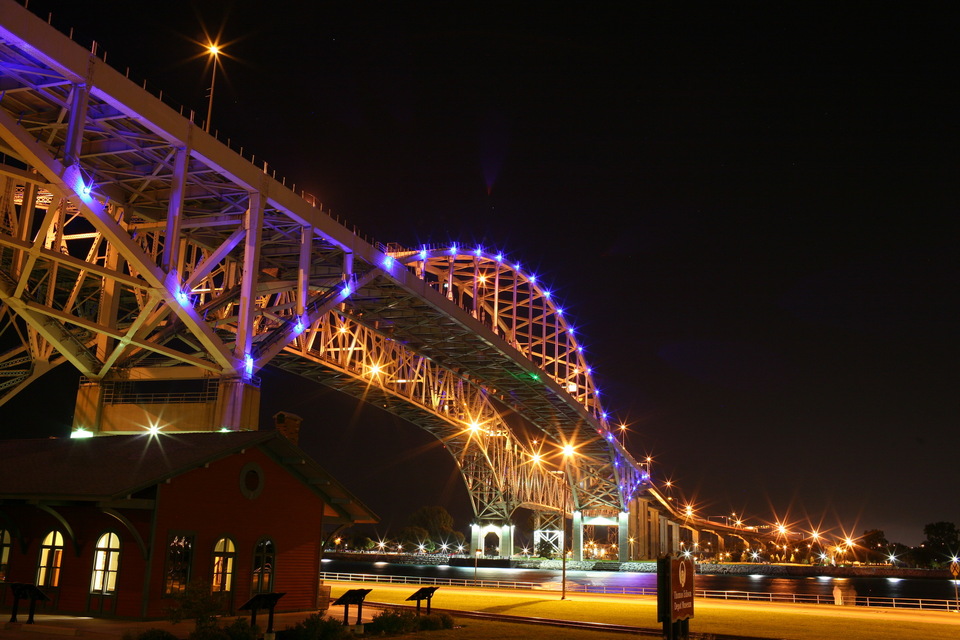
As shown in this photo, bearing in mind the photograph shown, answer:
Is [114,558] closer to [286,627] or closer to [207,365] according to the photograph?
[286,627]

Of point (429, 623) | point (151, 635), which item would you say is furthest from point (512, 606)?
point (151, 635)

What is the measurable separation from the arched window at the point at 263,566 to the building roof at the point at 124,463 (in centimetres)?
238

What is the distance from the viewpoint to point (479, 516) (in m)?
142

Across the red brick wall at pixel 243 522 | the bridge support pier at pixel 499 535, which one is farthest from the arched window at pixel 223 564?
the bridge support pier at pixel 499 535

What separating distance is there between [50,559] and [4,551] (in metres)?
1.93

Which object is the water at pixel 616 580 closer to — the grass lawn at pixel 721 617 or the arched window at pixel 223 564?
the grass lawn at pixel 721 617

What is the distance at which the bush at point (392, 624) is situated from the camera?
78.3 ft

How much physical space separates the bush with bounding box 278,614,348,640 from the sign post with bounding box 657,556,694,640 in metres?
7.79

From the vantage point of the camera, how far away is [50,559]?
23.0m

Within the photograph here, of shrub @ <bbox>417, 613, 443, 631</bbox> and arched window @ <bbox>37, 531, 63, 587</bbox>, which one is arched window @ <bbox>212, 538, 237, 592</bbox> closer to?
arched window @ <bbox>37, 531, 63, 587</bbox>

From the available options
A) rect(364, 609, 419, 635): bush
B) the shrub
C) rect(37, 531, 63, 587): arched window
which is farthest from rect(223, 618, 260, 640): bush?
the shrub

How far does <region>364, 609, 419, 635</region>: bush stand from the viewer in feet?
78.3

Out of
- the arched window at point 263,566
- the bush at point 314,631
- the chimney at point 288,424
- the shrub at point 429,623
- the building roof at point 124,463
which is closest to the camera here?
the bush at point 314,631

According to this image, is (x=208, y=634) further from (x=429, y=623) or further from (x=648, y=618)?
(x=648, y=618)
